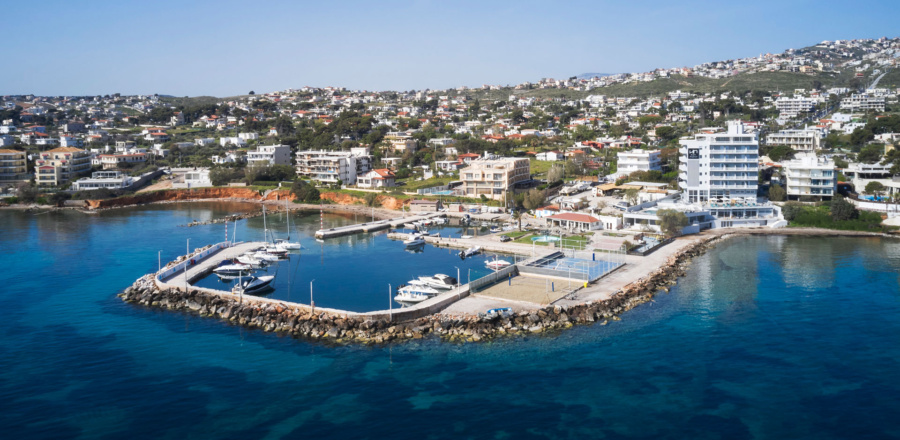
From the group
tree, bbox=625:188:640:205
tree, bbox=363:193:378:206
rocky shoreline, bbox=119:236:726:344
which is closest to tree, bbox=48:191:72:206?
tree, bbox=363:193:378:206

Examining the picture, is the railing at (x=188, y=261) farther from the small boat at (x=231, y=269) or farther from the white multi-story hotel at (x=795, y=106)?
the white multi-story hotel at (x=795, y=106)

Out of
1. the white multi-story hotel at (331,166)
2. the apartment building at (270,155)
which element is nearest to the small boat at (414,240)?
the white multi-story hotel at (331,166)

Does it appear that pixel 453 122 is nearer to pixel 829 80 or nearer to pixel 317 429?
pixel 829 80

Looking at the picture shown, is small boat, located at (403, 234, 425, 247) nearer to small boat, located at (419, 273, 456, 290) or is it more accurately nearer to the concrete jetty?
the concrete jetty

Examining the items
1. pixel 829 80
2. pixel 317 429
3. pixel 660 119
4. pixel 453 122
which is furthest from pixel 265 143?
pixel 829 80

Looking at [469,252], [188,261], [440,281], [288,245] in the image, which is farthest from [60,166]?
[440,281]

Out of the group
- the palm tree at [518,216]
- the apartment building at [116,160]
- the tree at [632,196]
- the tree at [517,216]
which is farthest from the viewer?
the apartment building at [116,160]
